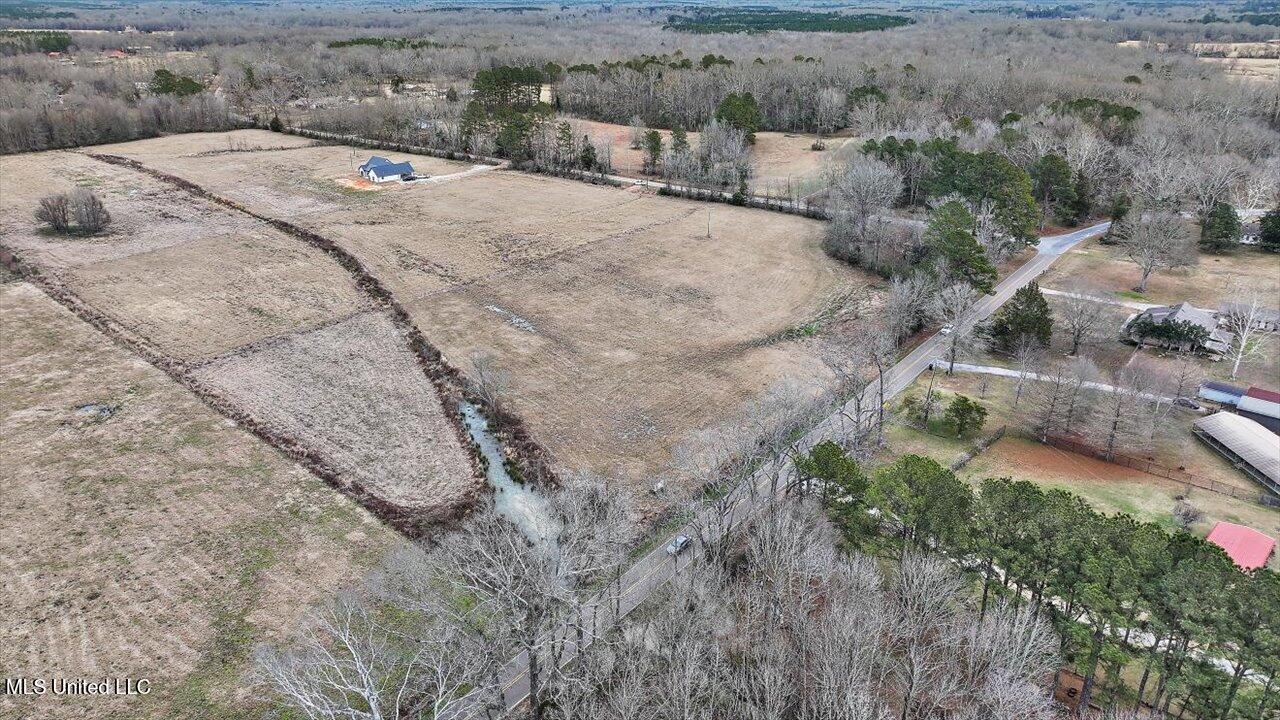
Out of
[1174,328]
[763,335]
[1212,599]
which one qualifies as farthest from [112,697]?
[1174,328]

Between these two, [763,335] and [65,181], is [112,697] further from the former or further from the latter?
[65,181]

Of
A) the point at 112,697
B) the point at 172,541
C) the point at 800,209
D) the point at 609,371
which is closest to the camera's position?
the point at 112,697

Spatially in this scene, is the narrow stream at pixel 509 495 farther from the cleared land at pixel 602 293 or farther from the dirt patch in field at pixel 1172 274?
the dirt patch in field at pixel 1172 274

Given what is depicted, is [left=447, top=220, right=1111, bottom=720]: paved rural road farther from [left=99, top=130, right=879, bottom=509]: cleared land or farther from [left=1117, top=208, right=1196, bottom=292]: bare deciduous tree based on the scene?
[left=1117, top=208, right=1196, bottom=292]: bare deciduous tree

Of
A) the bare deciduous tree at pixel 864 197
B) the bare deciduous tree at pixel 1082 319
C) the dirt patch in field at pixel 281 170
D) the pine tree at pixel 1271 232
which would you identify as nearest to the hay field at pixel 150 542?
the dirt patch in field at pixel 281 170

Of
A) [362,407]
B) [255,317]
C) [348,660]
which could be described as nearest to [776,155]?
[255,317]

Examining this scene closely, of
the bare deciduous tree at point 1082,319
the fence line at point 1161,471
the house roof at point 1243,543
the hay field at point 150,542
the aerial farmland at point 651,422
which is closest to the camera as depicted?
the aerial farmland at point 651,422

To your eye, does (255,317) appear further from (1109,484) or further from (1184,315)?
(1184,315)
